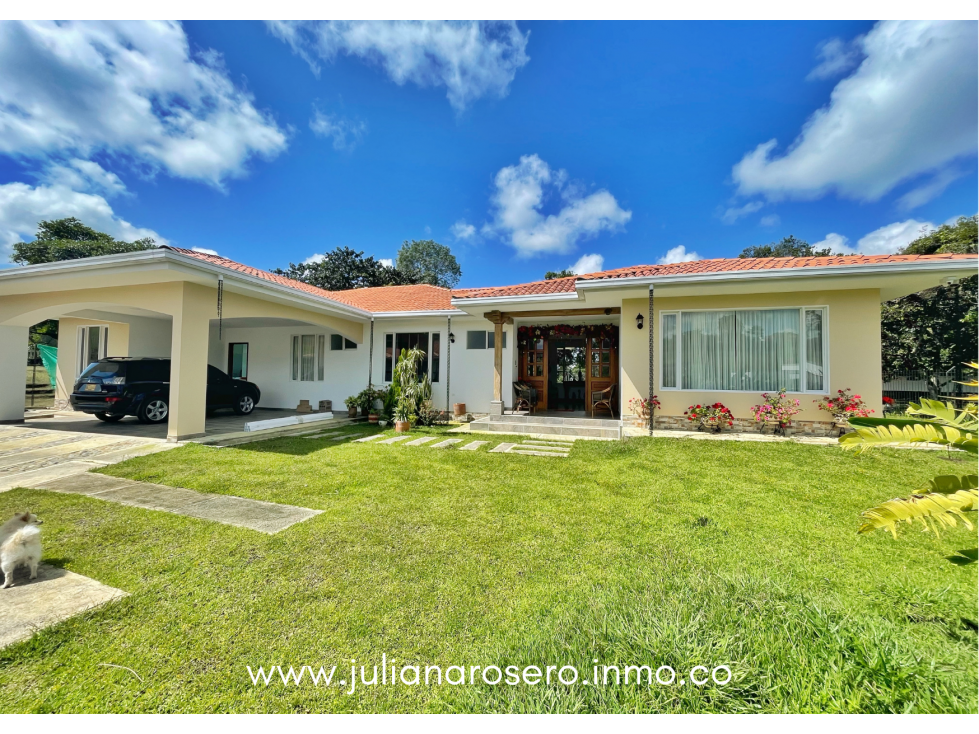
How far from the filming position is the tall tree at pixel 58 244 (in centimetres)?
2558

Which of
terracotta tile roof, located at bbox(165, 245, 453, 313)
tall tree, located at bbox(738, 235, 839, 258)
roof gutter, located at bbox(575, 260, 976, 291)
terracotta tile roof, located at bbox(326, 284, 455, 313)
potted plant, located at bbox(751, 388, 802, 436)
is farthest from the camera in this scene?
tall tree, located at bbox(738, 235, 839, 258)

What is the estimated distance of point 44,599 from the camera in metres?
2.24

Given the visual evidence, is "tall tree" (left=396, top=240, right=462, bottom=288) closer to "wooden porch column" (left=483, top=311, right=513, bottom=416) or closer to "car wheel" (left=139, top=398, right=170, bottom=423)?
"wooden porch column" (left=483, top=311, right=513, bottom=416)

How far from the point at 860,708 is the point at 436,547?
7.97 feet

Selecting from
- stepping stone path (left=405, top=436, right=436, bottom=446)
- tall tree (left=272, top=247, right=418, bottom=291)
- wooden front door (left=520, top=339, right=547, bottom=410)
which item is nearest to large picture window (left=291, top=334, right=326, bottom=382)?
stepping stone path (left=405, top=436, right=436, bottom=446)

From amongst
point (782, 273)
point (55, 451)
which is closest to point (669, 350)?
point (782, 273)

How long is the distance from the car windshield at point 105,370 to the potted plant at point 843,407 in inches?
608

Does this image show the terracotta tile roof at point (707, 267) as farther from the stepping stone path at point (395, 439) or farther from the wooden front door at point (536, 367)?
the stepping stone path at point (395, 439)

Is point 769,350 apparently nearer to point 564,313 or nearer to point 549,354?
point 564,313

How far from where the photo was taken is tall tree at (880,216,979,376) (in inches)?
484

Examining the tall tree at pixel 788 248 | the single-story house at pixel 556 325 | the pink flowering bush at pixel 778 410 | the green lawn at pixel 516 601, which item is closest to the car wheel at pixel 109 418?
the single-story house at pixel 556 325

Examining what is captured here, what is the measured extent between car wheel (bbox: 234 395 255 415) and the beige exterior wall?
36.3ft

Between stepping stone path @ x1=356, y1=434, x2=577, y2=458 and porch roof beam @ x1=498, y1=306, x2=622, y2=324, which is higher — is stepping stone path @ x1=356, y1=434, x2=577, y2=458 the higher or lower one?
the lower one

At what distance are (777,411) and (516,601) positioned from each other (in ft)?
25.5
